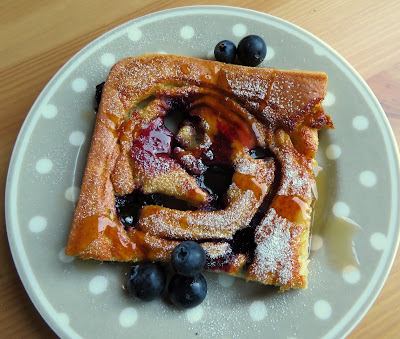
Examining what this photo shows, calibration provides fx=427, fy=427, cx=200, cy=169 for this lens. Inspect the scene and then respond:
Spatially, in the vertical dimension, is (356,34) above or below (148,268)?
above

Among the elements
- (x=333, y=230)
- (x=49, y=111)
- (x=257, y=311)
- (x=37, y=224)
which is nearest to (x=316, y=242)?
(x=333, y=230)

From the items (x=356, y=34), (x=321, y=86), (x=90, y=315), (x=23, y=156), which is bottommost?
(x=90, y=315)

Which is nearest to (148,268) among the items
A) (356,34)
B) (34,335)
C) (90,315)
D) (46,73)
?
(90,315)

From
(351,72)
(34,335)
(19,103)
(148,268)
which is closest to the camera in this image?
(148,268)

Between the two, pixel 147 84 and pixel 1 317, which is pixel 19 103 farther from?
pixel 1 317

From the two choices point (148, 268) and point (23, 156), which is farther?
point (23, 156)

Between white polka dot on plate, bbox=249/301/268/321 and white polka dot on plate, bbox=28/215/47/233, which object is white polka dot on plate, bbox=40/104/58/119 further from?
white polka dot on plate, bbox=249/301/268/321

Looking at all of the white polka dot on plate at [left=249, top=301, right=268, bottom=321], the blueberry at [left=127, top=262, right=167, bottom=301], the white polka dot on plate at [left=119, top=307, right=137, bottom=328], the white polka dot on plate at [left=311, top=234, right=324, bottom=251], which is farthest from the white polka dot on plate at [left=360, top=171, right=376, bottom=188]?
the white polka dot on plate at [left=119, top=307, right=137, bottom=328]
